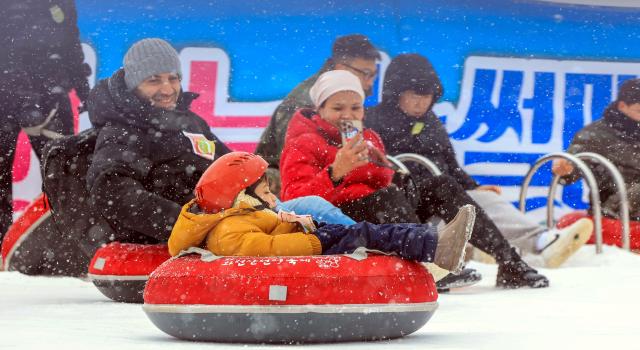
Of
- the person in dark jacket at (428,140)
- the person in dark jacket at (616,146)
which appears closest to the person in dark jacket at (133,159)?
the person in dark jacket at (428,140)

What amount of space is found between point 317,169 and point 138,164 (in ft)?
2.44

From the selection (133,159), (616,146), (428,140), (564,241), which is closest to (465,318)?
(133,159)

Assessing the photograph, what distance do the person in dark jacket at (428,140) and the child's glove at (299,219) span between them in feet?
9.58

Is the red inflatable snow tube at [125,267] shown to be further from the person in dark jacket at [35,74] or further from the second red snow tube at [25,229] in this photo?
the person in dark jacket at [35,74]

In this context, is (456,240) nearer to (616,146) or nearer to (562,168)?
(562,168)

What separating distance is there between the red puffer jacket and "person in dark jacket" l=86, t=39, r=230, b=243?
0.44 meters

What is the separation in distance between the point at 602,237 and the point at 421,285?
12.8 ft

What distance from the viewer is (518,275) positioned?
4750mm

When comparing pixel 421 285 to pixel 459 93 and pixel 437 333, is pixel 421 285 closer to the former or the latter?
pixel 437 333

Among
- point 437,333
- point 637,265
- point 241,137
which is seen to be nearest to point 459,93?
point 241,137

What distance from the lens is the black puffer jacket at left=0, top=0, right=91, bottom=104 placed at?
21.1 ft

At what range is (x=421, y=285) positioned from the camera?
2869 millimetres

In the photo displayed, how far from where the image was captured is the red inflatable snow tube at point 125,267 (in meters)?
4.03

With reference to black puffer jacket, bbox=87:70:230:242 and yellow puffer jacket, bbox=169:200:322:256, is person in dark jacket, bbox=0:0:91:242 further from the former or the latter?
yellow puffer jacket, bbox=169:200:322:256
